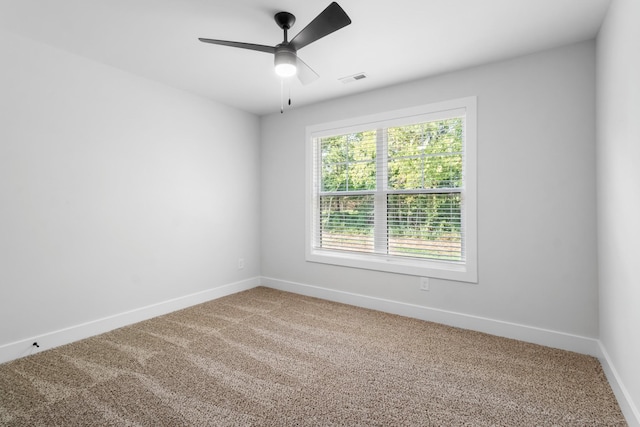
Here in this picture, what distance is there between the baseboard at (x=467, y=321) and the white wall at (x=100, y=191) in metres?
1.38

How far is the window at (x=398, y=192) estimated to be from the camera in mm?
3020

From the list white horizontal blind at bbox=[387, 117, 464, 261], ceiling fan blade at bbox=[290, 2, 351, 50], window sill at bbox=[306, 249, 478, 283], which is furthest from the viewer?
white horizontal blind at bbox=[387, 117, 464, 261]

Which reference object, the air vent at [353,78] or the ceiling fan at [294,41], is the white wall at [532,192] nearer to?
the air vent at [353,78]

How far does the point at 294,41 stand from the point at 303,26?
0.35 metres

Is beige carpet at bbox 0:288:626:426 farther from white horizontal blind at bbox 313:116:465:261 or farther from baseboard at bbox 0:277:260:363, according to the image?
white horizontal blind at bbox 313:116:465:261

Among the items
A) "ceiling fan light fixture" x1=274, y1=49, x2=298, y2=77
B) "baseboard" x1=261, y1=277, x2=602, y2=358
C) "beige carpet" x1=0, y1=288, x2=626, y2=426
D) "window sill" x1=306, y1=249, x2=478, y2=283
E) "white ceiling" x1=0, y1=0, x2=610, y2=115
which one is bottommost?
"beige carpet" x1=0, y1=288, x2=626, y2=426

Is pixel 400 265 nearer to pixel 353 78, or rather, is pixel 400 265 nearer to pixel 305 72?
pixel 353 78

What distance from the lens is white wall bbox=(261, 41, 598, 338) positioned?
7.96 ft

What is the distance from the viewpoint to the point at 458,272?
2971 mm

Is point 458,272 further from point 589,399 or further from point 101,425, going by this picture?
point 101,425

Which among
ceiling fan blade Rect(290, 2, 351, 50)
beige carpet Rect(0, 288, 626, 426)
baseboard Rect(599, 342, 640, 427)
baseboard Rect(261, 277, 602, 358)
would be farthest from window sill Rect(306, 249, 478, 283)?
ceiling fan blade Rect(290, 2, 351, 50)

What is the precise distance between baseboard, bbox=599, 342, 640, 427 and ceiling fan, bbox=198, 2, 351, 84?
254 cm

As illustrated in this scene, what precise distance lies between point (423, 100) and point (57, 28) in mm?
3091

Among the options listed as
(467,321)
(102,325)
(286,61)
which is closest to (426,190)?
(467,321)
